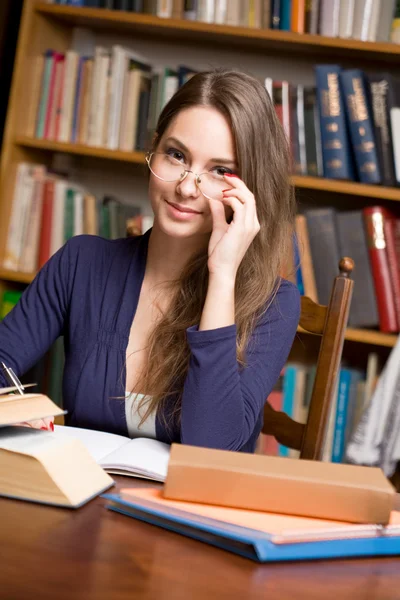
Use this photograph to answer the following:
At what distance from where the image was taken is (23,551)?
0.65 metres

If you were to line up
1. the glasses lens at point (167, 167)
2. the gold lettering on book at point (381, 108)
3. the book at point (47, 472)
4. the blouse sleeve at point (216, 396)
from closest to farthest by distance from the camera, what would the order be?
the book at point (47, 472) < the blouse sleeve at point (216, 396) < the glasses lens at point (167, 167) < the gold lettering on book at point (381, 108)

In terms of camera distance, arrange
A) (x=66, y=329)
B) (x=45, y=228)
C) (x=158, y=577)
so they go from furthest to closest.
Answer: (x=45, y=228), (x=66, y=329), (x=158, y=577)

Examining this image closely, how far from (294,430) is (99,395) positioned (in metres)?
0.44

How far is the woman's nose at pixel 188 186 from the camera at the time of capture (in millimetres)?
1278

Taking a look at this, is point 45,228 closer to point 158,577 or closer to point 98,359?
point 98,359

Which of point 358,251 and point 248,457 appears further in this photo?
point 358,251

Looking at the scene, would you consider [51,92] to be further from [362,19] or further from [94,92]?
[362,19]

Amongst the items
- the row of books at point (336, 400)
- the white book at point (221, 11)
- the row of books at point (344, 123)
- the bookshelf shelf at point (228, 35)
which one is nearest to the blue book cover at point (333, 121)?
the row of books at point (344, 123)

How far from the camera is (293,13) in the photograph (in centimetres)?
229

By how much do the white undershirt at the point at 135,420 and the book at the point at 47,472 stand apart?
1.41 ft

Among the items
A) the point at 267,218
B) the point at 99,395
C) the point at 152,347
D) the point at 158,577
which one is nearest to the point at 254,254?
the point at 267,218

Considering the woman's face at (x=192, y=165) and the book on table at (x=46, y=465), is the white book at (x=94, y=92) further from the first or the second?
the book on table at (x=46, y=465)

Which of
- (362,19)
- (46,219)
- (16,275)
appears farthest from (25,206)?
(362,19)

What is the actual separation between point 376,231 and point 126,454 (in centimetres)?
146
